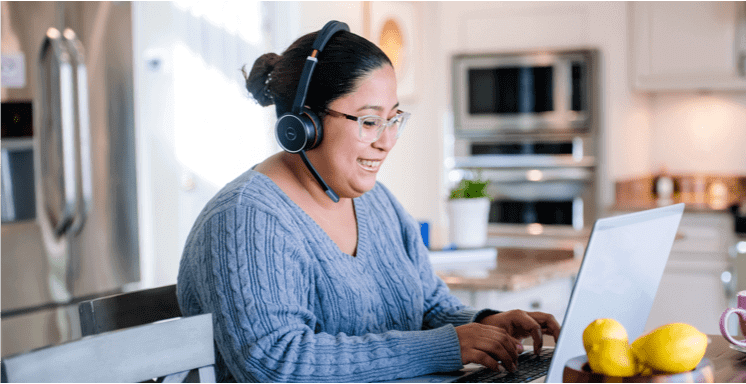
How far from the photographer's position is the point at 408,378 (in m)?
1.08

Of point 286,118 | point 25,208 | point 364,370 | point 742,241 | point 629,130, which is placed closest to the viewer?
point 364,370

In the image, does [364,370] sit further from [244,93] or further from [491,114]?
[491,114]

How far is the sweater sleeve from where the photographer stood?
1.03 metres

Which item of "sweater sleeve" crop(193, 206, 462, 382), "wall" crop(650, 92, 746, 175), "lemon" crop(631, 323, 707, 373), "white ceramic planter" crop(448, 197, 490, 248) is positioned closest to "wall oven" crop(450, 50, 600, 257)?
"wall" crop(650, 92, 746, 175)

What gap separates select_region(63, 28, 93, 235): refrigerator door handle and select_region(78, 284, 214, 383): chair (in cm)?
136

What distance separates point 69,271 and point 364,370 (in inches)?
69.2

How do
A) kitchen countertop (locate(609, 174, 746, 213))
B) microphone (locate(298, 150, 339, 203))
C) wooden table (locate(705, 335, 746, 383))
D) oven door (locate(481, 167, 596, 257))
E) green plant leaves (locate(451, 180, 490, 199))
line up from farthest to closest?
kitchen countertop (locate(609, 174, 746, 213)) → oven door (locate(481, 167, 596, 257)) → green plant leaves (locate(451, 180, 490, 199)) → microphone (locate(298, 150, 339, 203)) → wooden table (locate(705, 335, 746, 383))

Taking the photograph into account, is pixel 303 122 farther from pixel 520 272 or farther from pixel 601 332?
pixel 520 272

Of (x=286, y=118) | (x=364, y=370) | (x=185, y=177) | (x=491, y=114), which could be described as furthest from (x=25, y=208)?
(x=491, y=114)

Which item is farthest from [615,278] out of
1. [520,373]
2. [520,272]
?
[520,272]

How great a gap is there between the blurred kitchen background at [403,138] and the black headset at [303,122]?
0.84 meters

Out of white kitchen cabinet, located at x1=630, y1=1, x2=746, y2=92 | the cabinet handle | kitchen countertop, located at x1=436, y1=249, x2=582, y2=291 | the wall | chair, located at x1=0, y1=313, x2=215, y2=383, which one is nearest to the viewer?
chair, located at x1=0, y1=313, x2=215, y2=383

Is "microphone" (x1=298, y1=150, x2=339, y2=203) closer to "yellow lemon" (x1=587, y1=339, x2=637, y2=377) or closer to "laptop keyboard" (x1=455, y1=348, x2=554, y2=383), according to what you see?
"laptop keyboard" (x1=455, y1=348, x2=554, y2=383)

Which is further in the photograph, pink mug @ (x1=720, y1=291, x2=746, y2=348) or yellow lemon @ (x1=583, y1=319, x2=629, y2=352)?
pink mug @ (x1=720, y1=291, x2=746, y2=348)
